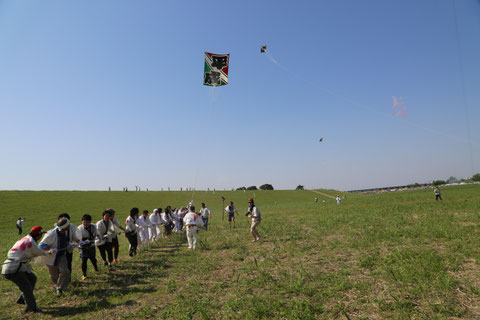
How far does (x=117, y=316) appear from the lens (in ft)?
20.0

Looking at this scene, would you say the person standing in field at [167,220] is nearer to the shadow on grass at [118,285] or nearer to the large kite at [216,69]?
the shadow on grass at [118,285]

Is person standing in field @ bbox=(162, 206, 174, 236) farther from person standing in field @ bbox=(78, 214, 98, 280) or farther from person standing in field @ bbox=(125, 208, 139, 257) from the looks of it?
person standing in field @ bbox=(78, 214, 98, 280)

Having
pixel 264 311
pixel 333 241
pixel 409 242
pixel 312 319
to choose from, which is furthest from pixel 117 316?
pixel 409 242

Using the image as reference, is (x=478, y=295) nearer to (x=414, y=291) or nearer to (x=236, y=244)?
(x=414, y=291)

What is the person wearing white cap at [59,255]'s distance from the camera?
764 centimetres

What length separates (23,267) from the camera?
662cm

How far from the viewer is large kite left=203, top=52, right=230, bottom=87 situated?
53.8 ft

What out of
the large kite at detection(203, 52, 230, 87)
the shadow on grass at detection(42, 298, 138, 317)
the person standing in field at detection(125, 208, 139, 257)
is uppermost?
the large kite at detection(203, 52, 230, 87)

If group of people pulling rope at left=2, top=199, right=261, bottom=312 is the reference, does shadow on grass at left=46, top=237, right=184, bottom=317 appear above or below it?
below

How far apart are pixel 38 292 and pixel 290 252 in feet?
33.6

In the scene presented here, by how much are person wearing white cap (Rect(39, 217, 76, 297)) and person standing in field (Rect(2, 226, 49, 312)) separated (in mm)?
709

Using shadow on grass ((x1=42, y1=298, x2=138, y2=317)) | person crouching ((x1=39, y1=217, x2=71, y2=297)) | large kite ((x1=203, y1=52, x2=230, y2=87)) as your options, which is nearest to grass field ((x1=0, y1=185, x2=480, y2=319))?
shadow on grass ((x1=42, y1=298, x2=138, y2=317))

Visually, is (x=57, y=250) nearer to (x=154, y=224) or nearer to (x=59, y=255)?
(x=59, y=255)

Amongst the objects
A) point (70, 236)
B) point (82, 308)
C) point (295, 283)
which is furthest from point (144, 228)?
point (295, 283)
